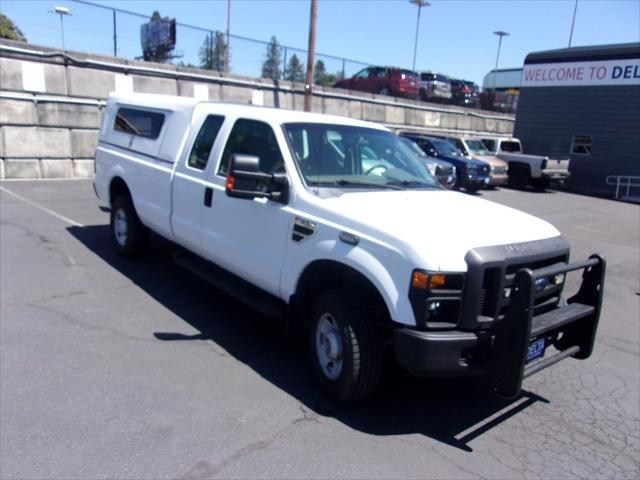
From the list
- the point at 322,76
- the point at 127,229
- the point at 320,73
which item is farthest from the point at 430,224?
the point at 322,76

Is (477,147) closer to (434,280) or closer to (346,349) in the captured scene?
(346,349)

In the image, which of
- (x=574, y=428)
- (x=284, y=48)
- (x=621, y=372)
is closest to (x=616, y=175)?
(x=284, y=48)

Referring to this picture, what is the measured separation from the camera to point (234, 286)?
4832mm

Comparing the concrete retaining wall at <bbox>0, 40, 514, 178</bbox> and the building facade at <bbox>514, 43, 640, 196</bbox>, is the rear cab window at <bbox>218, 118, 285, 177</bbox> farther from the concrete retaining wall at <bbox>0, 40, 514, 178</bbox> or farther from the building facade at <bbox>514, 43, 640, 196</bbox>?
the building facade at <bbox>514, 43, 640, 196</bbox>

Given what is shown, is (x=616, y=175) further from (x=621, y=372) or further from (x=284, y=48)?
(x=621, y=372)

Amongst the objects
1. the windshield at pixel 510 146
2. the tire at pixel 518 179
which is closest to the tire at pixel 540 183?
the tire at pixel 518 179

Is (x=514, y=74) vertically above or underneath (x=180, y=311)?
above

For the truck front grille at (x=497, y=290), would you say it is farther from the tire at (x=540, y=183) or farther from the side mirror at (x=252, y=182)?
the tire at (x=540, y=183)

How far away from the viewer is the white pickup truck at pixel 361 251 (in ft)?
10.5

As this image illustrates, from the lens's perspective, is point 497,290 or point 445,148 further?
point 445,148

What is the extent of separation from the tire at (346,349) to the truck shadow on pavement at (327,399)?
0.19 m

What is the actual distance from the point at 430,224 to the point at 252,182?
144cm

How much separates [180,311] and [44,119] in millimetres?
9918

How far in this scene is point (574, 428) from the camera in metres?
3.76
